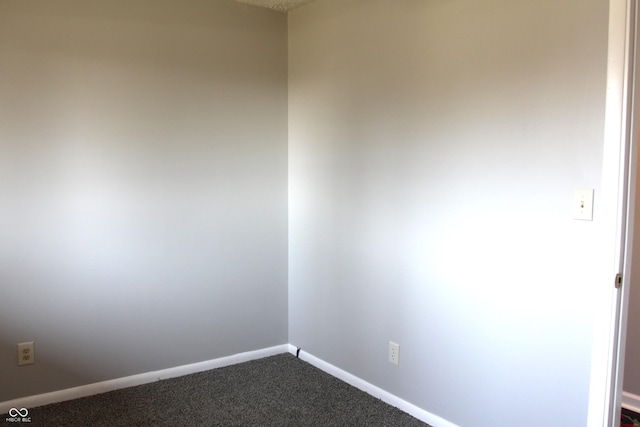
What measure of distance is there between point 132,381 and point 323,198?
1520 millimetres

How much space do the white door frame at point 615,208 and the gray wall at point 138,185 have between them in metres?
2.01

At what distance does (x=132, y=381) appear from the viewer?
2.82 m

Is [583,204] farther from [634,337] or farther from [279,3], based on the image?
[279,3]

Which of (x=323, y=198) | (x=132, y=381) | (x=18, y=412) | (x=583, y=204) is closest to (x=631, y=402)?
(x=583, y=204)

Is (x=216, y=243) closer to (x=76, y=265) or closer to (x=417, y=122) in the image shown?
(x=76, y=265)

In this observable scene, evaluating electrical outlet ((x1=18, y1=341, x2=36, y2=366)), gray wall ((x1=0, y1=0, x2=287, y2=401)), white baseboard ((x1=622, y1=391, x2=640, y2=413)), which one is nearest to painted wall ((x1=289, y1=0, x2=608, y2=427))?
gray wall ((x1=0, y1=0, x2=287, y2=401))

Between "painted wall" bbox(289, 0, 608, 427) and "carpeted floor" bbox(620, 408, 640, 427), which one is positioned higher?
"painted wall" bbox(289, 0, 608, 427)

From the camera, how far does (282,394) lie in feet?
9.02

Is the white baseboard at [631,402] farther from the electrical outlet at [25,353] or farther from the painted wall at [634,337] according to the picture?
the electrical outlet at [25,353]

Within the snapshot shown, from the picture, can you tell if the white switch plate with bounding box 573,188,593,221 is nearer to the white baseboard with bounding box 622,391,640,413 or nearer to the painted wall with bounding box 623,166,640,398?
the painted wall with bounding box 623,166,640,398

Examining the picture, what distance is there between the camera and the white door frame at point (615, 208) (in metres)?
1.63

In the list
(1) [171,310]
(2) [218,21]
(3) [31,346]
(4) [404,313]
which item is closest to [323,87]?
(2) [218,21]

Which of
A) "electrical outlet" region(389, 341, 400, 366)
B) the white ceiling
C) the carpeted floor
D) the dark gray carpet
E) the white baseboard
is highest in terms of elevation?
the white ceiling

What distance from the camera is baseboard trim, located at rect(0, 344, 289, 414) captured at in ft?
8.34
